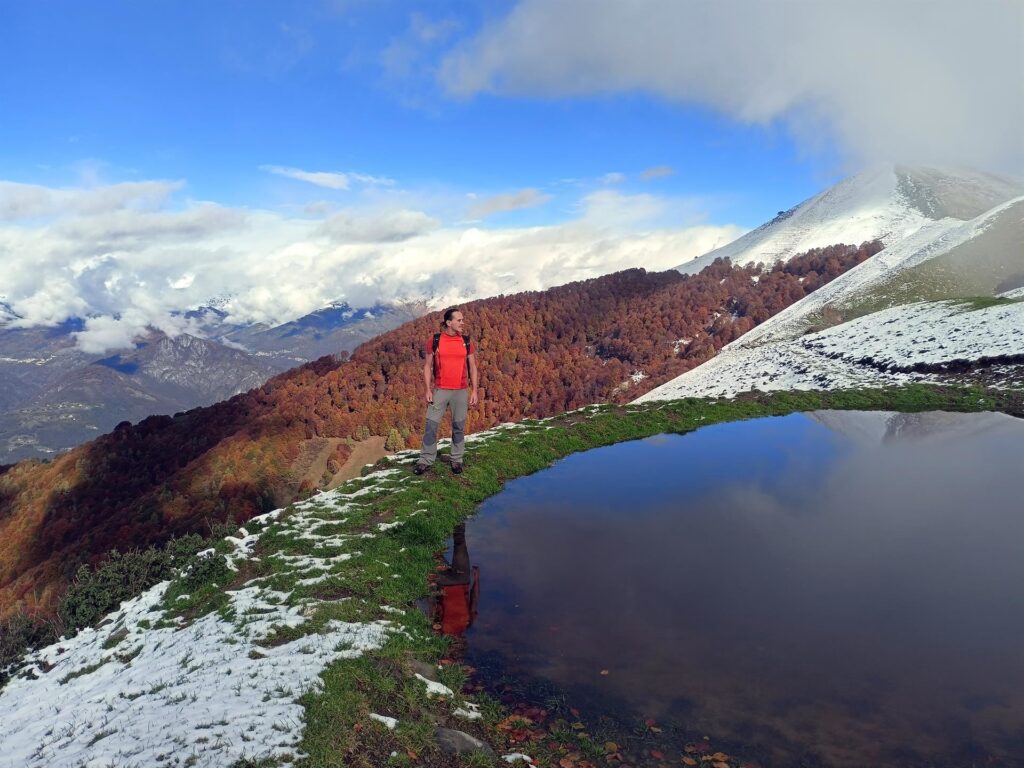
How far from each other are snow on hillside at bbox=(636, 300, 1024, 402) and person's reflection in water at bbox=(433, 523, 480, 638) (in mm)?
23241

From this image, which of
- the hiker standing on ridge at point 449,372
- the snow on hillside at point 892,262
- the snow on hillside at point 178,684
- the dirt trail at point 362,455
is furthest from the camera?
the dirt trail at point 362,455

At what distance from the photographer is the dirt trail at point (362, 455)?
133363 mm

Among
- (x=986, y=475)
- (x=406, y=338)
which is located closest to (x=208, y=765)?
(x=986, y=475)

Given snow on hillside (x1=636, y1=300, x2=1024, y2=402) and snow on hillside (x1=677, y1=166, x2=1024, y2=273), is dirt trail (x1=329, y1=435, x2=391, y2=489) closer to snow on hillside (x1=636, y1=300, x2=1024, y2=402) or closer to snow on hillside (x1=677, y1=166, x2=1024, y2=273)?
snow on hillside (x1=636, y1=300, x2=1024, y2=402)

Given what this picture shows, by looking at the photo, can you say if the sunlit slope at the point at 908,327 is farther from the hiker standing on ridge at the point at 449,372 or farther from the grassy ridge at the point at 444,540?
the hiker standing on ridge at the point at 449,372

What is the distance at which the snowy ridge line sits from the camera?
21.9 ft

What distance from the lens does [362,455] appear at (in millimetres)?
140250

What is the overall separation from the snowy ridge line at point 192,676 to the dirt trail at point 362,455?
123 meters

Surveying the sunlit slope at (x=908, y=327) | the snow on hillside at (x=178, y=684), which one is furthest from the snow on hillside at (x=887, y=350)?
the snow on hillside at (x=178, y=684)

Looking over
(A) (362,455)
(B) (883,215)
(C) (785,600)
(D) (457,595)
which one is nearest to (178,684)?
(D) (457,595)

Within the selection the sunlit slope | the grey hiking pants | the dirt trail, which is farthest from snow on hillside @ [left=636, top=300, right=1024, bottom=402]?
the dirt trail

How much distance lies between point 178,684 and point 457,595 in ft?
14.5

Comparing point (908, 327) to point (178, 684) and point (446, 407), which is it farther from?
point (178, 684)

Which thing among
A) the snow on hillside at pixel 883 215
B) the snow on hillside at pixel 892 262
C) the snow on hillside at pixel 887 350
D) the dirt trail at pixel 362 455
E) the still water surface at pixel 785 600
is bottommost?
the dirt trail at pixel 362 455
